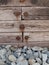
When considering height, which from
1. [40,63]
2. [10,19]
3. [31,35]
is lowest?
[40,63]

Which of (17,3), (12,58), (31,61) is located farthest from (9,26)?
(31,61)

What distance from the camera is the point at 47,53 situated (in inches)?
105

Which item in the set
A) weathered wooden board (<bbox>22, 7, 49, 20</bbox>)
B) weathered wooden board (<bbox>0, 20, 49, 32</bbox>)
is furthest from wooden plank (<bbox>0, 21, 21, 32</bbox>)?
weathered wooden board (<bbox>22, 7, 49, 20</bbox>)

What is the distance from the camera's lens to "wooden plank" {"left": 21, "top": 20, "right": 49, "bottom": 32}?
2711mm

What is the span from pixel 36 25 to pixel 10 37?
332mm

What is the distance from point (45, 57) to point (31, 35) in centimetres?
35

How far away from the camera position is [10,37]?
2754 mm

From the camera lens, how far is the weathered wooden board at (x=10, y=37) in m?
2.74

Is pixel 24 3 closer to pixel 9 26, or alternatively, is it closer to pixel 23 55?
pixel 9 26

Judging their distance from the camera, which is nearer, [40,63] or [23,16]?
[40,63]

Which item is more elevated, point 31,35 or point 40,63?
Result: point 31,35

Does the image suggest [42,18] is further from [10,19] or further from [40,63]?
[40,63]

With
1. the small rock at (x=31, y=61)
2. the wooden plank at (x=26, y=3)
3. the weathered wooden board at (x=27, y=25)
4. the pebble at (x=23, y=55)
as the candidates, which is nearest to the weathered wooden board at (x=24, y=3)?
the wooden plank at (x=26, y=3)

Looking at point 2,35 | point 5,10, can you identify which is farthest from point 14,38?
point 5,10
